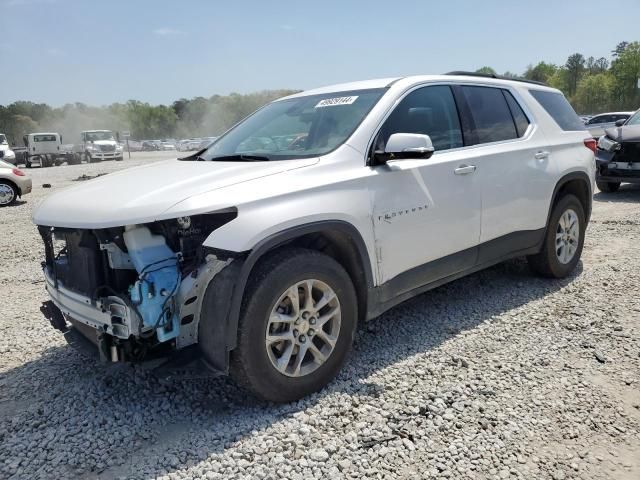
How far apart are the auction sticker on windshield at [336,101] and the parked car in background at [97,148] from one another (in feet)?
111

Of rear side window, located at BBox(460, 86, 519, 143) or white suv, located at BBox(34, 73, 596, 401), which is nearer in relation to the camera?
white suv, located at BBox(34, 73, 596, 401)

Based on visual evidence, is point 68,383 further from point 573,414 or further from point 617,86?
point 617,86

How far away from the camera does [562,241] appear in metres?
5.01

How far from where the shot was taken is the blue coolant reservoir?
2.64 metres

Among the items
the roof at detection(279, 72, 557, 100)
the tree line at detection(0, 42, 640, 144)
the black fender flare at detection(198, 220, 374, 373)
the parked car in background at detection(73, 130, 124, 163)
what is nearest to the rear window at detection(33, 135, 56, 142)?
the parked car in background at detection(73, 130, 124, 163)

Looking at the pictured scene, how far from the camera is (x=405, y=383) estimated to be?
320 centimetres

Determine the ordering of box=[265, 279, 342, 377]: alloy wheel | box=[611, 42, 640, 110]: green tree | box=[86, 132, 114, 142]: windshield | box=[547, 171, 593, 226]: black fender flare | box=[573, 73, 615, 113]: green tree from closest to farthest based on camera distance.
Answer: box=[265, 279, 342, 377]: alloy wheel, box=[547, 171, 593, 226]: black fender flare, box=[86, 132, 114, 142]: windshield, box=[611, 42, 640, 110]: green tree, box=[573, 73, 615, 113]: green tree

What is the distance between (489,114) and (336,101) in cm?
137

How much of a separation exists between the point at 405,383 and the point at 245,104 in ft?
301

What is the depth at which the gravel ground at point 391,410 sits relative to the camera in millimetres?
→ 2498

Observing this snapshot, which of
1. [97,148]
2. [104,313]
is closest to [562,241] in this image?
[104,313]

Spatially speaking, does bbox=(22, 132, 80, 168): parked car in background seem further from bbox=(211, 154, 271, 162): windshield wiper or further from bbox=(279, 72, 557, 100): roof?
bbox=(211, 154, 271, 162): windshield wiper

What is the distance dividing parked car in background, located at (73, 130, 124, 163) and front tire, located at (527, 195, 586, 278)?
34.1 metres

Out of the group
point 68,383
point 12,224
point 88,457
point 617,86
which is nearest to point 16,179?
point 12,224
